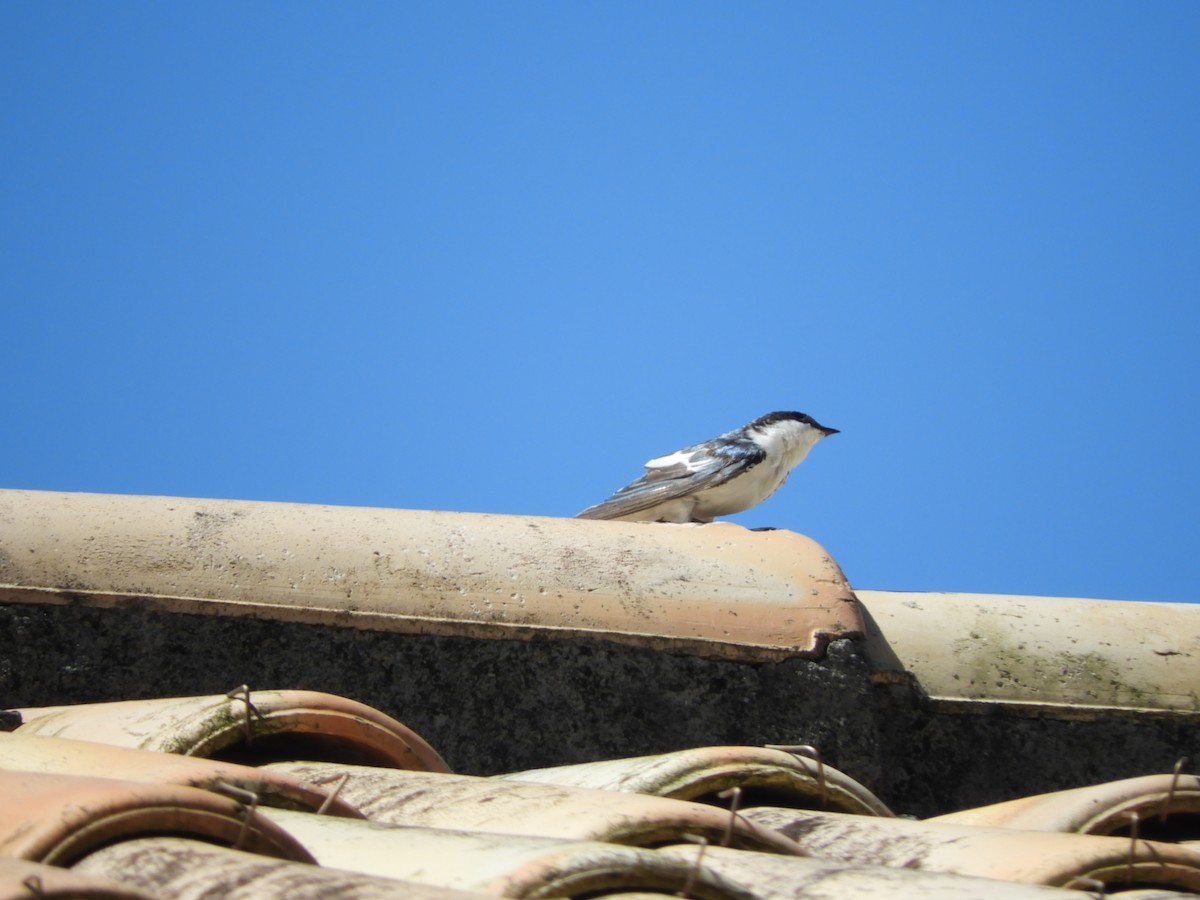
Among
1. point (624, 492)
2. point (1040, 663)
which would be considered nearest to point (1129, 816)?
point (1040, 663)

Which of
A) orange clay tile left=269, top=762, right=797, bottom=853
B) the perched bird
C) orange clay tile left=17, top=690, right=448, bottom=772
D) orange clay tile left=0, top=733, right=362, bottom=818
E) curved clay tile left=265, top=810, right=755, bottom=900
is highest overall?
the perched bird

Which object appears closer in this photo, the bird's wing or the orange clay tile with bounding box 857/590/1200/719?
the orange clay tile with bounding box 857/590/1200/719

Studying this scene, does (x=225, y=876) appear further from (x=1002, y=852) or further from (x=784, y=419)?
(x=784, y=419)

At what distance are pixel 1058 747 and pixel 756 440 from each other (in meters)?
2.00

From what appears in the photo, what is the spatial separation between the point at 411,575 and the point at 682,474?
1682 mm

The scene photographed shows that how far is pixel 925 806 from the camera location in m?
3.15

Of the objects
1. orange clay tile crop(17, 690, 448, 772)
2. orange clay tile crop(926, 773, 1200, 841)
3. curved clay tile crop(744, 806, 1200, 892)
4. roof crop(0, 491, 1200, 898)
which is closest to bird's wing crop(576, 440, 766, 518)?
roof crop(0, 491, 1200, 898)

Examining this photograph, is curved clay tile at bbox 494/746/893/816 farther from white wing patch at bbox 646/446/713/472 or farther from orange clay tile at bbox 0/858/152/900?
white wing patch at bbox 646/446/713/472

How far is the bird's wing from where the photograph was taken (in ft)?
15.0

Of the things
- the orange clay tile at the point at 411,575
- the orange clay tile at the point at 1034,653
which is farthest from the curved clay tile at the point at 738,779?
the orange clay tile at the point at 1034,653

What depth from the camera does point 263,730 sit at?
2.27m

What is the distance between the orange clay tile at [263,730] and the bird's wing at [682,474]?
86.4 inches

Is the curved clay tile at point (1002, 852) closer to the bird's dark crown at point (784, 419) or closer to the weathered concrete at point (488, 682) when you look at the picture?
the weathered concrete at point (488, 682)

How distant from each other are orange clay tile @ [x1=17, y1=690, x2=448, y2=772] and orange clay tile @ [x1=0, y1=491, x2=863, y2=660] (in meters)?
0.62
